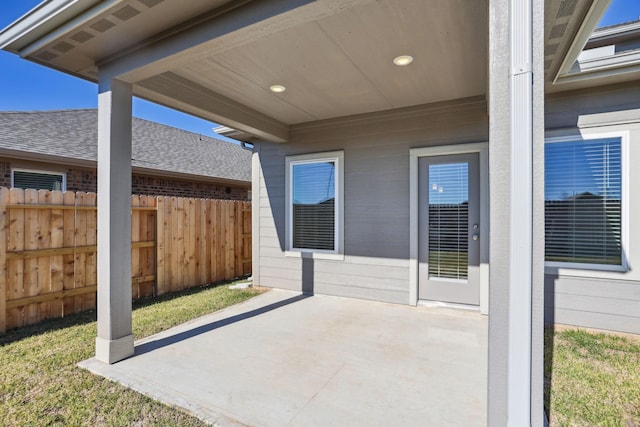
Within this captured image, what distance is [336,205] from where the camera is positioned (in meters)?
5.24

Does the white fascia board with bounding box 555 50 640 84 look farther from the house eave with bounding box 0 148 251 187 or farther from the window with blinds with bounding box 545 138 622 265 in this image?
the house eave with bounding box 0 148 251 187

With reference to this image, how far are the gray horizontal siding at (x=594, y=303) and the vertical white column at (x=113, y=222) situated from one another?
4699 mm

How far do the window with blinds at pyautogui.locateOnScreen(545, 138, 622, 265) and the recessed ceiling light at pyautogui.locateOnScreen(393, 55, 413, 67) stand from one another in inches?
82.5

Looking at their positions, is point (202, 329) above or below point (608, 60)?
below

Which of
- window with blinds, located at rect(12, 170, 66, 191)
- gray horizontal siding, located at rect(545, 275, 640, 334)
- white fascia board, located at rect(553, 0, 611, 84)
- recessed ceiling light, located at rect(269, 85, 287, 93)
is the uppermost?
recessed ceiling light, located at rect(269, 85, 287, 93)

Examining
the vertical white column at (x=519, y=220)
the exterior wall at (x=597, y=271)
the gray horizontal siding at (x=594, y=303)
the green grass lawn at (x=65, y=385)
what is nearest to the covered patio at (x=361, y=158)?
the vertical white column at (x=519, y=220)

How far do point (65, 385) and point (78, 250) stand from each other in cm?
232

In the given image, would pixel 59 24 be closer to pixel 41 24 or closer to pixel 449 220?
pixel 41 24

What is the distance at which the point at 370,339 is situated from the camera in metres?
3.46

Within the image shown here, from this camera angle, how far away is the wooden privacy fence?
3713 mm

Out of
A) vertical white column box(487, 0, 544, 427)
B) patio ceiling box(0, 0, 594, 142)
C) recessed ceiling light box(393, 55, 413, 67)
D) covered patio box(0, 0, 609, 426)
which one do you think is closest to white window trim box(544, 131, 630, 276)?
covered patio box(0, 0, 609, 426)

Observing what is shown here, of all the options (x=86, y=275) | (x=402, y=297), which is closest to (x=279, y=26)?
(x=402, y=297)

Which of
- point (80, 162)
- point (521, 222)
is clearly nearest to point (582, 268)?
point (521, 222)

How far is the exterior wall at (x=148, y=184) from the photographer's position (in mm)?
6357
